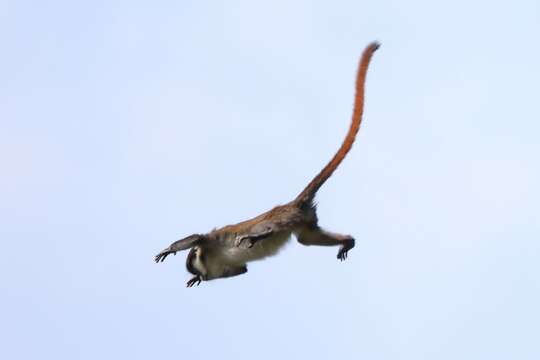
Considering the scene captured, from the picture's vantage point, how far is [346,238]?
65938mm

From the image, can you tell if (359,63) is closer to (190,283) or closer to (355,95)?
(355,95)

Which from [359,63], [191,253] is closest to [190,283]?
[191,253]

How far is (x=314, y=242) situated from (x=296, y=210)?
0.82 m

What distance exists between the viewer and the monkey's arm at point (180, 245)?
6500 centimetres

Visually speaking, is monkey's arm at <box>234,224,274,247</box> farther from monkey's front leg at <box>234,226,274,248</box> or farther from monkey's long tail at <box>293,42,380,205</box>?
monkey's long tail at <box>293,42,380,205</box>

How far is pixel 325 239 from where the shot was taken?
6588cm

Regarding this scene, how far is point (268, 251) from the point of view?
2571 inches

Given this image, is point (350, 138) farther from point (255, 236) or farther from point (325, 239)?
point (255, 236)

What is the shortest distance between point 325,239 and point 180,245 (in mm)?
2387

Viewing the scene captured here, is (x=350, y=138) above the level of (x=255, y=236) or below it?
above

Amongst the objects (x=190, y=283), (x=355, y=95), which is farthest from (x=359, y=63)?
(x=190, y=283)

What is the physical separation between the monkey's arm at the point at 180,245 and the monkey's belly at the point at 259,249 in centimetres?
53

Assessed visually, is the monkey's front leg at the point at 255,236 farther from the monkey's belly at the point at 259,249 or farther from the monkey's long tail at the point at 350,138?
the monkey's long tail at the point at 350,138

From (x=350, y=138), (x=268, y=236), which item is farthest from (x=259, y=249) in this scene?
(x=350, y=138)
